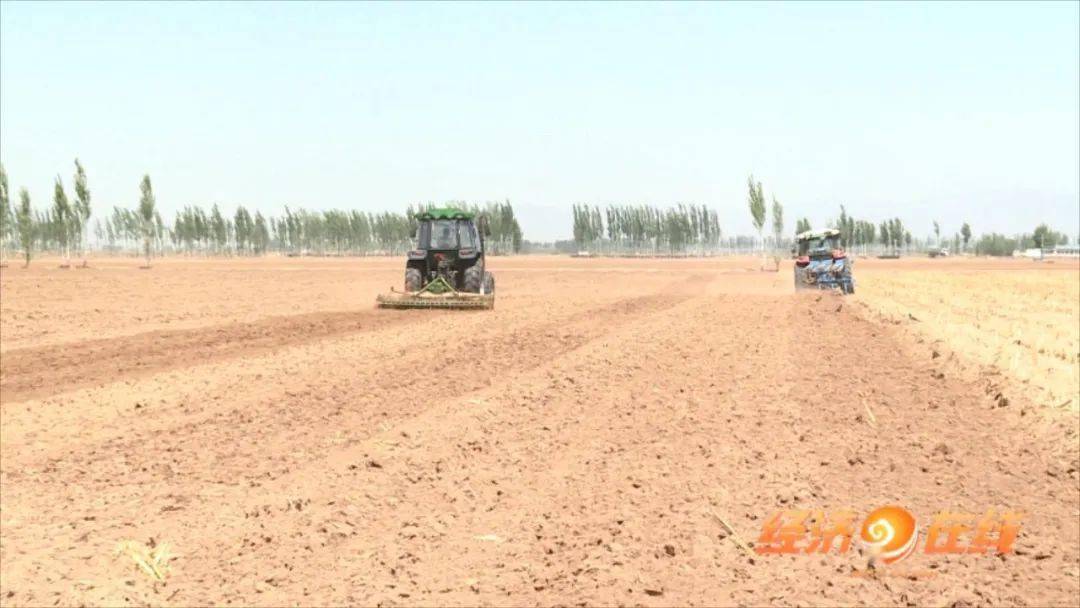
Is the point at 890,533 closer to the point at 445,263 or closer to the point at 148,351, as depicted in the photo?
the point at 148,351

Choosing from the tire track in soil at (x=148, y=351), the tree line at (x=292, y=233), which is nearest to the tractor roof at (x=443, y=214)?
the tire track in soil at (x=148, y=351)

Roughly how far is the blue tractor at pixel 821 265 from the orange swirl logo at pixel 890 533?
872 inches

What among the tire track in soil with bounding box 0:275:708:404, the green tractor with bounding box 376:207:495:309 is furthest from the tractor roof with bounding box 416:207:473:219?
the tire track in soil with bounding box 0:275:708:404

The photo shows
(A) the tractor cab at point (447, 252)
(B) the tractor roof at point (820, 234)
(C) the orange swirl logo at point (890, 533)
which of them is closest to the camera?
(C) the orange swirl logo at point (890, 533)

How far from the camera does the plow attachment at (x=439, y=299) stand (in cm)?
2027

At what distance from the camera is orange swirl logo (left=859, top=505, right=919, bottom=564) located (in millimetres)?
5051

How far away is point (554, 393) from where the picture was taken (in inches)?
366

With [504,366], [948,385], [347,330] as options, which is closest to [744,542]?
[948,385]

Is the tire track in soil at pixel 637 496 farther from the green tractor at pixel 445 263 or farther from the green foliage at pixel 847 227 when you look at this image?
the green foliage at pixel 847 227

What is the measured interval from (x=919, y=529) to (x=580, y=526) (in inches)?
81.9

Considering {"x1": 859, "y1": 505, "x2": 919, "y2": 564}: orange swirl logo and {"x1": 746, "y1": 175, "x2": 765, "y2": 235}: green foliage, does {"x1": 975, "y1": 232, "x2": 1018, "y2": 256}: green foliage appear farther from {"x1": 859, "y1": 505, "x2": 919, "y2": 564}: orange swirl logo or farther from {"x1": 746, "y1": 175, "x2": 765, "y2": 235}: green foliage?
{"x1": 859, "y1": 505, "x2": 919, "y2": 564}: orange swirl logo

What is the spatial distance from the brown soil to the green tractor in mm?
7595

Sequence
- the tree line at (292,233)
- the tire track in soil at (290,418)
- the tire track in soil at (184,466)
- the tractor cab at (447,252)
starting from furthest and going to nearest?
the tree line at (292,233) → the tractor cab at (447,252) → the tire track in soil at (290,418) → the tire track in soil at (184,466)

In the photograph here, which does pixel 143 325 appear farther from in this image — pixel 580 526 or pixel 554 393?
pixel 580 526
